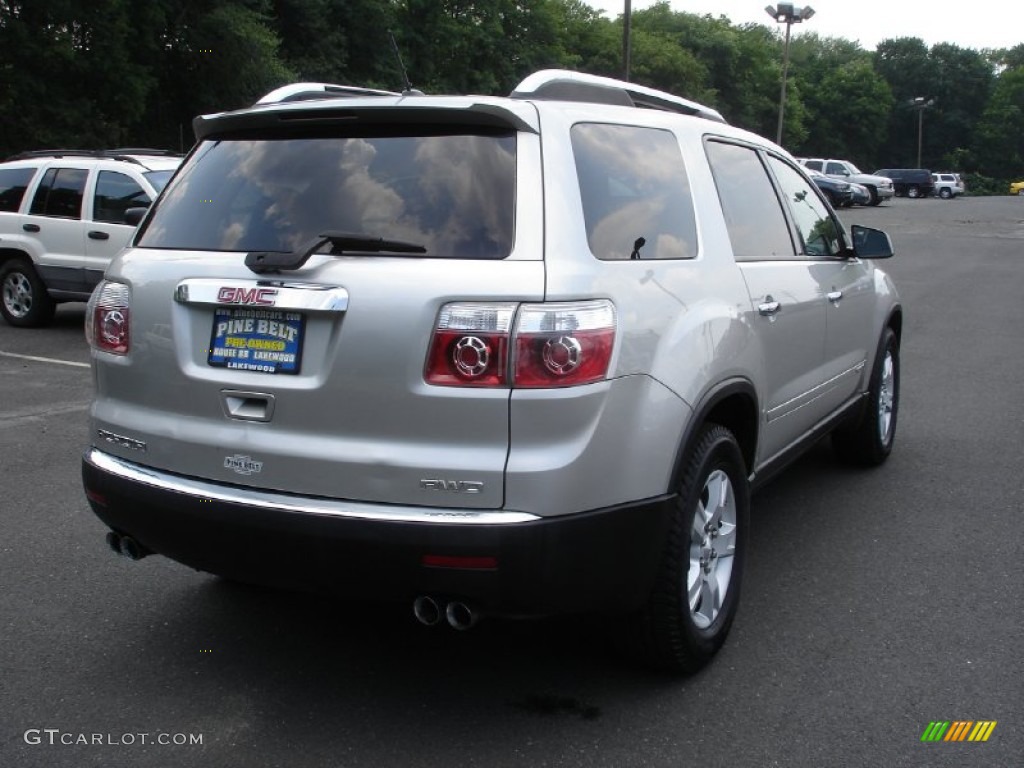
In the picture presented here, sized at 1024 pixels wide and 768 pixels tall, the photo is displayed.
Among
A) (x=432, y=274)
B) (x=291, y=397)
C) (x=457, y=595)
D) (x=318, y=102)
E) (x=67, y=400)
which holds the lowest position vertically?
(x=67, y=400)

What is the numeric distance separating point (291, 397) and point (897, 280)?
16.7 meters

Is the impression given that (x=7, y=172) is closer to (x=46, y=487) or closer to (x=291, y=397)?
(x=46, y=487)

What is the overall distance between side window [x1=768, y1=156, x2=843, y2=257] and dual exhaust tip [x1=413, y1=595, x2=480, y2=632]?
8.78 feet

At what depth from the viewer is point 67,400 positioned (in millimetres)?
8109

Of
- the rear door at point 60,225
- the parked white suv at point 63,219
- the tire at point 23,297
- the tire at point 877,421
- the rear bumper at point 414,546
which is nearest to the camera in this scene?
the rear bumper at point 414,546

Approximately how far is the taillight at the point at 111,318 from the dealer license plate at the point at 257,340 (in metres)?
0.39

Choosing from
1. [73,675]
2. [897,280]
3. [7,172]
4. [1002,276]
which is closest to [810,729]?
[73,675]

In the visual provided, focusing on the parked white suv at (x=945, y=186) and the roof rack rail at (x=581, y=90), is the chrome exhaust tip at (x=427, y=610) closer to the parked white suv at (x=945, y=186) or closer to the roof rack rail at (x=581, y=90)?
the roof rack rail at (x=581, y=90)

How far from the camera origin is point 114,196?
11.6 metres

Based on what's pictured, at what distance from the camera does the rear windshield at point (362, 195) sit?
119 inches

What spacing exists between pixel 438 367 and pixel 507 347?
0.65 feet

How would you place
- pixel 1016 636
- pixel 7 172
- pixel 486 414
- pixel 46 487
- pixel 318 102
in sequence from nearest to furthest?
pixel 486 414, pixel 318 102, pixel 1016 636, pixel 46 487, pixel 7 172

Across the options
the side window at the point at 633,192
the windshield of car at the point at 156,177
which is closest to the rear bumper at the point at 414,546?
the side window at the point at 633,192

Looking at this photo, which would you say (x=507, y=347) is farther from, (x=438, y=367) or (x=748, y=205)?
(x=748, y=205)
